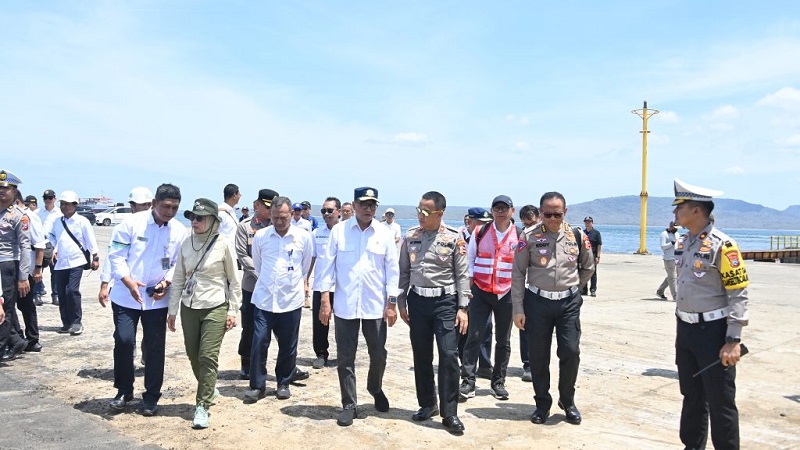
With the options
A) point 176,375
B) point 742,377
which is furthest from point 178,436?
point 742,377

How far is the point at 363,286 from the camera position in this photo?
5.71m

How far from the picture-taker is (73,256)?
9.18 meters

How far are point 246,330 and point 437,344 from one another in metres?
2.57

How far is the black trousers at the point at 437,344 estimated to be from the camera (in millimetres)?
5414

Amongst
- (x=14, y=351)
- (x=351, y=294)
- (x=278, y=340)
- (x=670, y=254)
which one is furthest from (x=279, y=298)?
(x=670, y=254)

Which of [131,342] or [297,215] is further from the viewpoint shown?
[297,215]

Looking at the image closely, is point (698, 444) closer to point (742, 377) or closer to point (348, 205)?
point (742, 377)

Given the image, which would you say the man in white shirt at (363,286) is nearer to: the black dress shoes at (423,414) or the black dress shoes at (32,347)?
the black dress shoes at (423,414)

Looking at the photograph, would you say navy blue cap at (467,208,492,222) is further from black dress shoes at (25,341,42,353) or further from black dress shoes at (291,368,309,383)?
black dress shoes at (25,341,42,353)

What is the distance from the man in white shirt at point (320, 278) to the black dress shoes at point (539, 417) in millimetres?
2277

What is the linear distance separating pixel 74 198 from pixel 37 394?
4.00m

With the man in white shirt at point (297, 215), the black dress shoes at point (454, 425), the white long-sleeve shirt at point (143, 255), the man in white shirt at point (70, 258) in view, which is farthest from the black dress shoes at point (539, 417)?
the man in white shirt at point (70, 258)

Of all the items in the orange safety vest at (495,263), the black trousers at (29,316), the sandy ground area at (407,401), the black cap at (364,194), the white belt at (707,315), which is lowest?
the sandy ground area at (407,401)

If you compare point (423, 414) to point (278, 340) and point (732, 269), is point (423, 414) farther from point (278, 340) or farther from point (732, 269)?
point (732, 269)
